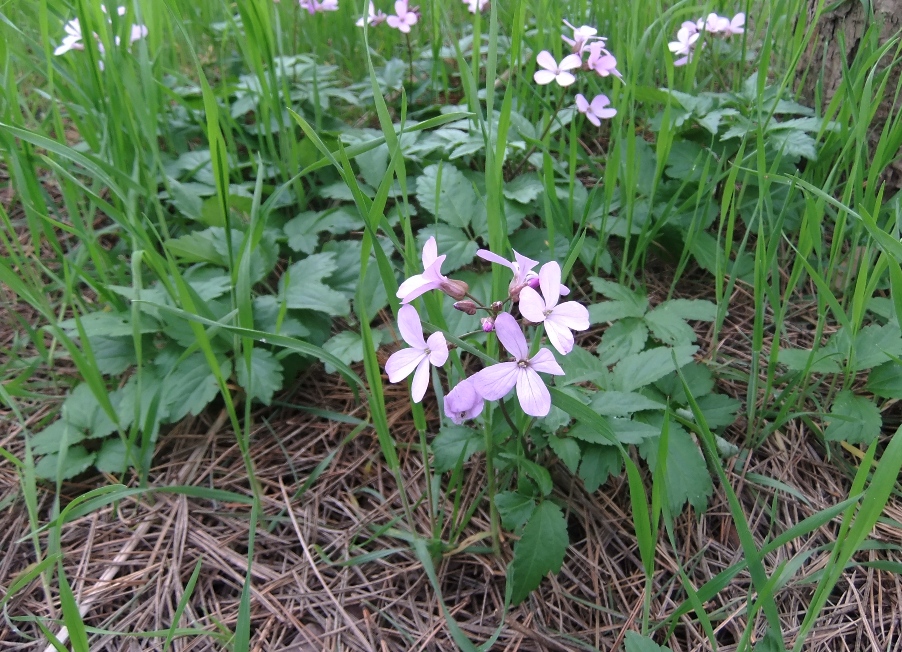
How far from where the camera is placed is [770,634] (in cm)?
97

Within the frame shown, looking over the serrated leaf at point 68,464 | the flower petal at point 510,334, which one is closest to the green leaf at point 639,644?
the flower petal at point 510,334

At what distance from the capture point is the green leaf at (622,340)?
148 centimetres

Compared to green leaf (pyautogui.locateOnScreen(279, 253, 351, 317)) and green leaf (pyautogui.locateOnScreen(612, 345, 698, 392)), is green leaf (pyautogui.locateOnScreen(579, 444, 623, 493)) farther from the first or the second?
green leaf (pyautogui.locateOnScreen(279, 253, 351, 317))

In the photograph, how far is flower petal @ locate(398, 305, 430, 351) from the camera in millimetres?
961

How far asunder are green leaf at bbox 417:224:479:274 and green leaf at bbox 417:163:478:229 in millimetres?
32

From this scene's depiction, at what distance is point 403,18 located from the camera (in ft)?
8.23

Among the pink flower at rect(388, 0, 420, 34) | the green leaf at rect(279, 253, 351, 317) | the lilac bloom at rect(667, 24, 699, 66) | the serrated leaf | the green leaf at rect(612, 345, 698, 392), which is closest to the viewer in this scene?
the green leaf at rect(612, 345, 698, 392)

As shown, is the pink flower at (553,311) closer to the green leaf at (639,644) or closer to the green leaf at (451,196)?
the green leaf at (639,644)

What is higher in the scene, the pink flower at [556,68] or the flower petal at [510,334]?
the pink flower at [556,68]

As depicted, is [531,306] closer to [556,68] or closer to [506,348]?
[506,348]

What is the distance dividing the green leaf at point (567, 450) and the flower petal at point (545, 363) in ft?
1.11

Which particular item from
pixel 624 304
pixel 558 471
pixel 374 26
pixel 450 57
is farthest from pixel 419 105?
pixel 558 471

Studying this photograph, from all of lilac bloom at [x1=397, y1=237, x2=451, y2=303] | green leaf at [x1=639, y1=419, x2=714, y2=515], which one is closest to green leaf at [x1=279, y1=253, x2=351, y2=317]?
lilac bloom at [x1=397, y1=237, x2=451, y2=303]

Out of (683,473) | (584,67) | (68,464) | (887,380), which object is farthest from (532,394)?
(584,67)
